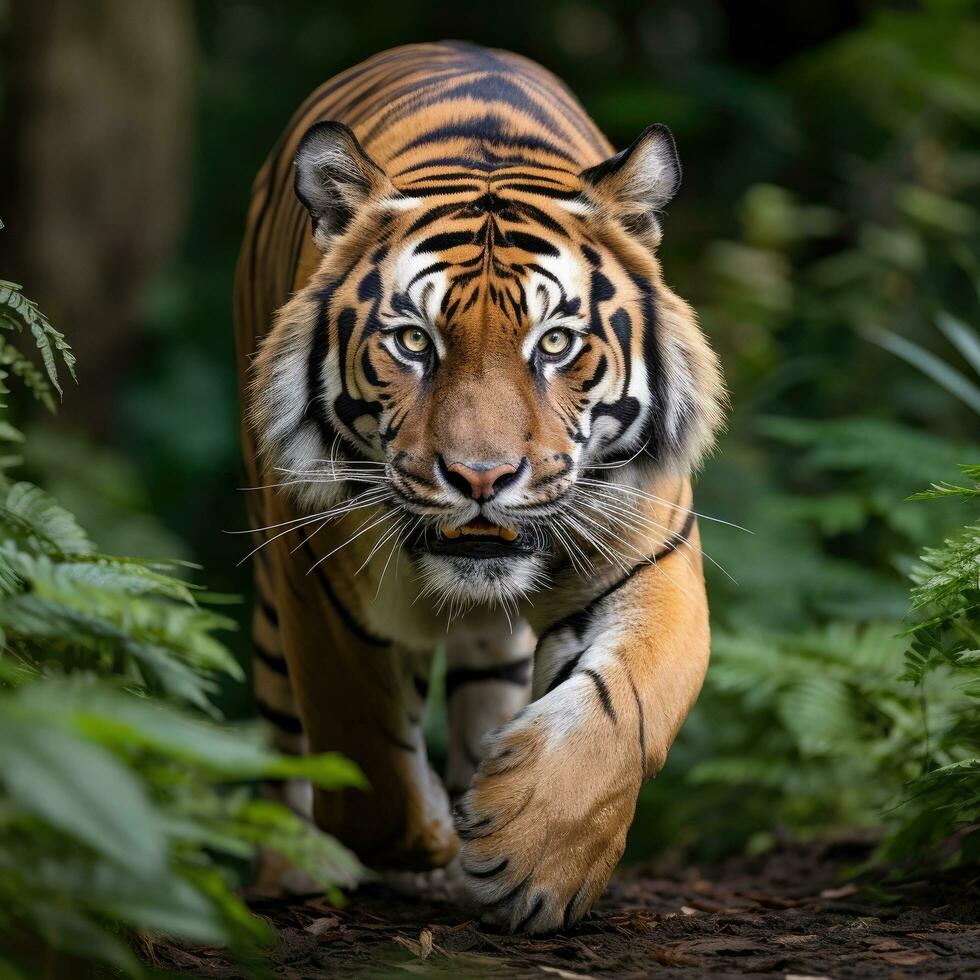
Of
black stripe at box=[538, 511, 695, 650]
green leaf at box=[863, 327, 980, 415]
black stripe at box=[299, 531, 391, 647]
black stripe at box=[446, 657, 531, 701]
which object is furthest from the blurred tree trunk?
black stripe at box=[538, 511, 695, 650]

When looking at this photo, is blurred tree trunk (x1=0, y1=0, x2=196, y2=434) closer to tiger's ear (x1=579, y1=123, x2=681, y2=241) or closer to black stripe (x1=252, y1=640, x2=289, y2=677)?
black stripe (x1=252, y1=640, x2=289, y2=677)

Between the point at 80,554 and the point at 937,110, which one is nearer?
the point at 80,554

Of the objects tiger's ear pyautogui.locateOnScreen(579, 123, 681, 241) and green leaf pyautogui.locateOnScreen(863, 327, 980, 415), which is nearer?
tiger's ear pyautogui.locateOnScreen(579, 123, 681, 241)

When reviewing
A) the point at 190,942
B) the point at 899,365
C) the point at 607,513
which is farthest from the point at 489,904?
the point at 899,365

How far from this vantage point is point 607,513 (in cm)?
299

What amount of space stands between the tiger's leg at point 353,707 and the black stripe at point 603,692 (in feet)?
2.34

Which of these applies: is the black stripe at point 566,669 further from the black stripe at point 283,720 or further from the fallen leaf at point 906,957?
the black stripe at point 283,720

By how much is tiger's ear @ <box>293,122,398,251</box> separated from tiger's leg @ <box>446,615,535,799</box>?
1.39m

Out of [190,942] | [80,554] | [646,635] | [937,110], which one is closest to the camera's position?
[80,554]

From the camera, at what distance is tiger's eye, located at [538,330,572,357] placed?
115 inches

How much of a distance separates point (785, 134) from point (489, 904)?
7404mm

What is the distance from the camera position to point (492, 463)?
2.68 metres

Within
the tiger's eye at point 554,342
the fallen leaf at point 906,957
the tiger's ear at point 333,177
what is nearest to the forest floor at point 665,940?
the fallen leaf at point 906,957

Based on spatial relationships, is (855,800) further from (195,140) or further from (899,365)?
(195,140)
